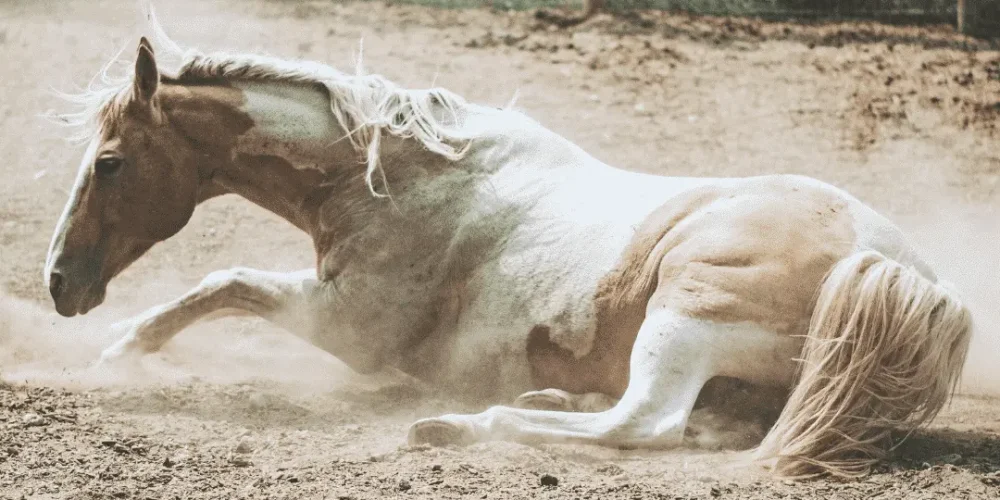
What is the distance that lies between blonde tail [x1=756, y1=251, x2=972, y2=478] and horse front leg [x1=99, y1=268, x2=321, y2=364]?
1.86m

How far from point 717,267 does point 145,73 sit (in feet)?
6.85

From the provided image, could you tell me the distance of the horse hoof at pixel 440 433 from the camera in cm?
385

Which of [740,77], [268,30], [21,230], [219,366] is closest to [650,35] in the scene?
[740,77]

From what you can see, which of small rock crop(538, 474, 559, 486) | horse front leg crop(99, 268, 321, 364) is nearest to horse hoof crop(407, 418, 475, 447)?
small rock crop(538, 474, 559, 486)

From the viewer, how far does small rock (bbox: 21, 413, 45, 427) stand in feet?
13.2

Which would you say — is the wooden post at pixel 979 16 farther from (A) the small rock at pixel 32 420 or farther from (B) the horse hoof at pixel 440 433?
(A) the small rock at pixel 32 420

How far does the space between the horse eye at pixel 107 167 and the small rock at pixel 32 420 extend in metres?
0.99

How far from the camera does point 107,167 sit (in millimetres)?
4699

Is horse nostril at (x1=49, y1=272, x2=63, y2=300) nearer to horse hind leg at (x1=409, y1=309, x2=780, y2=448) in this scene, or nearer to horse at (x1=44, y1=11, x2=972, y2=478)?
horse at (x1=44, y1=11, x2=972, y2=478)

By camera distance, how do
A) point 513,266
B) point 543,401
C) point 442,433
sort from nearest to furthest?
point 442,433
point 543,401
point 513,266

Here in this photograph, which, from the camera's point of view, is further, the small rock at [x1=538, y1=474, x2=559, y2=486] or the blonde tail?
the blonde tail

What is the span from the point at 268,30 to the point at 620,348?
5.83m

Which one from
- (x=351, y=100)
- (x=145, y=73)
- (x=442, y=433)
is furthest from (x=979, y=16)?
(x=442, y=433)

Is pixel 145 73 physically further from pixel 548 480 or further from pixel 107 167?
pixel 548 480
